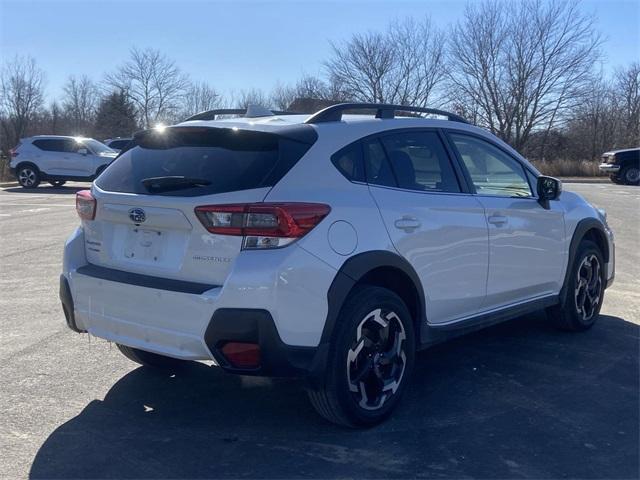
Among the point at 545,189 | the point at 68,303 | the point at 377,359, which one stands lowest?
the point at 377,359

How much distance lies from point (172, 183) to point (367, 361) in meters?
1.46

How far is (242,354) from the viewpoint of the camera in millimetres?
3662

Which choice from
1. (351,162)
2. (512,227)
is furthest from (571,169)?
(351,162)

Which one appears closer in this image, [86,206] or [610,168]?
[86,206]

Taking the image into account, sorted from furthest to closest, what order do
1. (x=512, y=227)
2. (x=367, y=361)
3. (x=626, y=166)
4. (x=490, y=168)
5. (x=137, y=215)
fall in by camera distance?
1. (x=626, y=166)
2. (x=490, y=168)
3. (x=512, y=227)
4. (x=367, y=361)
5. (x=137, y=215)

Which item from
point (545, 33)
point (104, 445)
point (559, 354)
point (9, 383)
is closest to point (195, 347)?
point (104, 445)

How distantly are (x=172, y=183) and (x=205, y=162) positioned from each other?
218 millimetres

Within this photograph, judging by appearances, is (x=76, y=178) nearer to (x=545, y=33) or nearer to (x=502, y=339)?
(x=502, y=339)

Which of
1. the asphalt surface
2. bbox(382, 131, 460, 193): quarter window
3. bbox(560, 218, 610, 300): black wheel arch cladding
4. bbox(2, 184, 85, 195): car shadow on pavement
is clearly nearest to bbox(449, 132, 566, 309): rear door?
bbox(560, 218, 610, 300): black wheel arch cladding

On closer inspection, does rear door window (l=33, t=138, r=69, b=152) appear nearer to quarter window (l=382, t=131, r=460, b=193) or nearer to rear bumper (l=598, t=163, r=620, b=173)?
rear bumper (l=598, t=163, r=620, b=173)

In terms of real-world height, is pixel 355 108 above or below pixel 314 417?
above

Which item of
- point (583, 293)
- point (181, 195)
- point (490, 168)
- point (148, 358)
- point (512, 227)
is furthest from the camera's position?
point (583, 293)

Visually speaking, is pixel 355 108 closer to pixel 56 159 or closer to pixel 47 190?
pixel 47 190

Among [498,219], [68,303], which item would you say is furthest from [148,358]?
[498,219]
